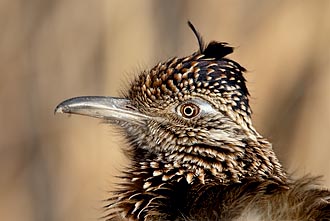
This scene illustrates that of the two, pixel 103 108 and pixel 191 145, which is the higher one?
pixel 103 108

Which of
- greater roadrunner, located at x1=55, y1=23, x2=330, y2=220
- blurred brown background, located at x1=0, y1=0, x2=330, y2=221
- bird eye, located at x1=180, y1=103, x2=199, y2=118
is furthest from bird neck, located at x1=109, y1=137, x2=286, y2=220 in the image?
blurred brown background, located at x1=0, y1=0, x2=330, y2=221

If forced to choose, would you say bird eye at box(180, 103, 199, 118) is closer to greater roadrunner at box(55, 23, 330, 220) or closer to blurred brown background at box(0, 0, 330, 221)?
greater roadrunner at box(55, 23, 330, 220)

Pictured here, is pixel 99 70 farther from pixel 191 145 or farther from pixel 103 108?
pixel 191 145

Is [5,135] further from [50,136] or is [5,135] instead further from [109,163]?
[109,163]

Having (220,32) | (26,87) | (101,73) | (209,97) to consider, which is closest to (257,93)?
(220,32)

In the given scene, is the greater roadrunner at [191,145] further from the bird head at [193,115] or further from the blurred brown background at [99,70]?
the blurred brown background at [99,70]

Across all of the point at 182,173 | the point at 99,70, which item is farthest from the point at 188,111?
the point at 99,70

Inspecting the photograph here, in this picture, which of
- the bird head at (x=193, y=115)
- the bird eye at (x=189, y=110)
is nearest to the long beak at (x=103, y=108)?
the bird head at (x=193, y=115)
